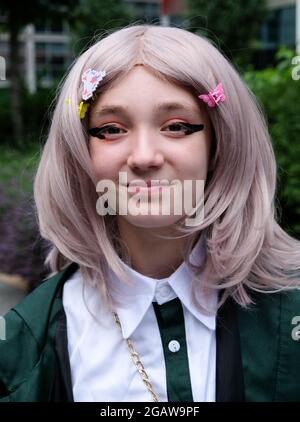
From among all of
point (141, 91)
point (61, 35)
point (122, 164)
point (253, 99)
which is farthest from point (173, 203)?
point (61, 35)

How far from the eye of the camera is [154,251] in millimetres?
1520

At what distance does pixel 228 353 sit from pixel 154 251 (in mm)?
315

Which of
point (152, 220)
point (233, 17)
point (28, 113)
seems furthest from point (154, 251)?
point (233, 17)

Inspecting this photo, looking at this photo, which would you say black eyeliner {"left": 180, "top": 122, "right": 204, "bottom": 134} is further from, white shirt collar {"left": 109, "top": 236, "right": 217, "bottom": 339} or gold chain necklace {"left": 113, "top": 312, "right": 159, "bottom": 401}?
gold chain necklace {"left": 113, "top": 312, "right": 159, "bottom": 401}

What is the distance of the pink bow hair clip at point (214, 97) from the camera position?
4.63 feet

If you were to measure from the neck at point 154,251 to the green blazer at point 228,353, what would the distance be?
0.18m

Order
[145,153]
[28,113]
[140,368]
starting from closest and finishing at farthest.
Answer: [145,153] < [140,368] < [28,113]

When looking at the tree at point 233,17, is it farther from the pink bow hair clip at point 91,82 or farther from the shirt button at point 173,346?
the shirt button at point 173,346

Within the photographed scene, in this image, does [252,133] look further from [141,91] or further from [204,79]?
[141,91]

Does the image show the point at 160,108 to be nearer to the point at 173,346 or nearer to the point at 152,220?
the point at 152,220

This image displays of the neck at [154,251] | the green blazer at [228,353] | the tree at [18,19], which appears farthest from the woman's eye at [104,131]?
the tree at [18,19]

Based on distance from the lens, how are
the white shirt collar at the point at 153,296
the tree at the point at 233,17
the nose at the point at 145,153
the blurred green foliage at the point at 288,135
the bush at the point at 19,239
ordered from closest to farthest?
the nose at the point at 145,153, the white shirt collar at the point at 153,296, the blurred green foliage at the point at 288,135, the bush at the point at 19,239, the tree at the point at 233,17

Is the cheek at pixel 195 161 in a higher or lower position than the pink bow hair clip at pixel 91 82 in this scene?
lower
